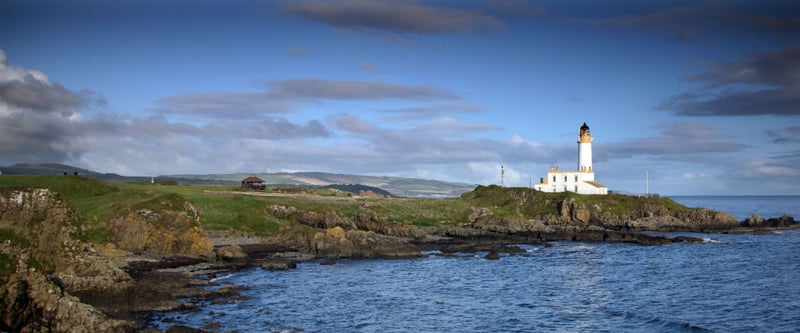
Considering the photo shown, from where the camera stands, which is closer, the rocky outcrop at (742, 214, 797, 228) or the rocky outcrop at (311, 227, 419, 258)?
the rocky outcrop at (311, 227, 419, 258)

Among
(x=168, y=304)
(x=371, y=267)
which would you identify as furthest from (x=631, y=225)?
(x=168, y=304)

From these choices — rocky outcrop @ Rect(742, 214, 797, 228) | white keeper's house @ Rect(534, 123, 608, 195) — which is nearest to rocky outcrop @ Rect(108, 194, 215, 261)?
white keeper's house @ Rect(534, 123, 608, 195)

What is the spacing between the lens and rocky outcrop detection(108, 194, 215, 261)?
179 ft

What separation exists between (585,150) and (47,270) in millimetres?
105127

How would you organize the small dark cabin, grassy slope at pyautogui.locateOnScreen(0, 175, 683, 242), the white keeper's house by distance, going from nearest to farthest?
grassy slope at pyautogui.locateOnScreen(0, 175, 683, 242), the small dark cabin, the white keeper's house

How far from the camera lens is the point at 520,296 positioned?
144ft

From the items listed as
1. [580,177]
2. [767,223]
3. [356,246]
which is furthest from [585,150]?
[356,246]

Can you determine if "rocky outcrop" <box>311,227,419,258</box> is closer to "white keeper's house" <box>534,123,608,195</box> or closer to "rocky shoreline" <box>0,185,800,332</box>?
"rocky shoreline" <box>0,185,800,332</box>

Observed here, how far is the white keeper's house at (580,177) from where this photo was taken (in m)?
119

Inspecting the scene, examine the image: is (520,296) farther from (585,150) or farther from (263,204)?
(585,150)

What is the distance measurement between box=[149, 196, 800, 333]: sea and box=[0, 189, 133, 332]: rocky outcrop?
4913 mm

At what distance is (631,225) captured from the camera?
102750mm

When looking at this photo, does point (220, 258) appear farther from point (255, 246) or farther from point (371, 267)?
point (371, 267)

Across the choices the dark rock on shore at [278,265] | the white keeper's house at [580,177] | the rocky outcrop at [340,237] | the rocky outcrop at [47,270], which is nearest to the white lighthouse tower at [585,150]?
the white keeper's house at [580,177]
